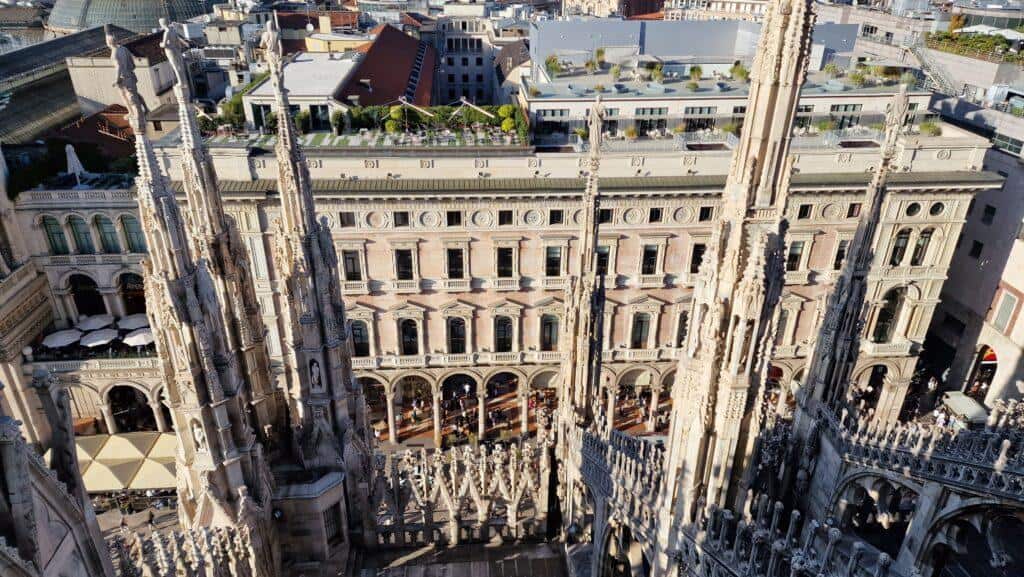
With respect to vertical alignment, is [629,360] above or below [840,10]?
below

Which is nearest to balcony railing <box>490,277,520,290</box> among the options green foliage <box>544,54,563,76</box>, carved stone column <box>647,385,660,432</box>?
carved stone column <box>647,385,660,432</box>

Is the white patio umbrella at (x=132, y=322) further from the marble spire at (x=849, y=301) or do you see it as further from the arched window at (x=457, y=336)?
the marble spire at (x=849, y=301)

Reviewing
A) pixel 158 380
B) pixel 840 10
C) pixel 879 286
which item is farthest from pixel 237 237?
pixel 840 10

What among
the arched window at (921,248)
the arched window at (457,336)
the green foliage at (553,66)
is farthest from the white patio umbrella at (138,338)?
the arched window at (921,248)

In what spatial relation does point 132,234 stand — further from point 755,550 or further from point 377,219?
point 755,550

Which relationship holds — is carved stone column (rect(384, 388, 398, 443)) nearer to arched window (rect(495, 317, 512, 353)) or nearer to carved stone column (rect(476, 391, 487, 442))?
carved stone column (rect(476, 391, 487, 442))

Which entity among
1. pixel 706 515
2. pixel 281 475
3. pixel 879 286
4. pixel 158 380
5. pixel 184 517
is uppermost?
pixel 706 515

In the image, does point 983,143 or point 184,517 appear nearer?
point 184,517

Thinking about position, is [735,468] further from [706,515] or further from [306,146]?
[306,146]
